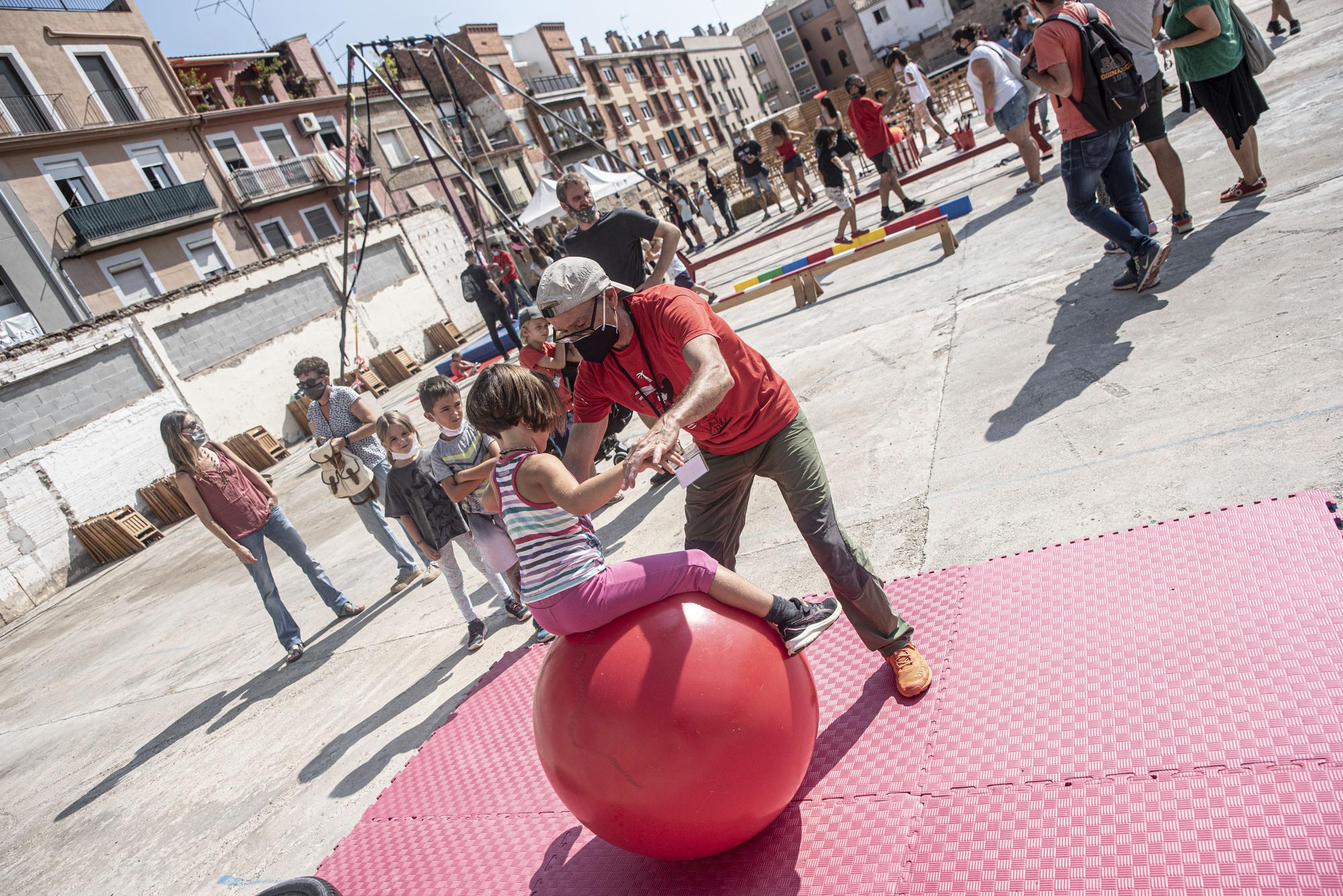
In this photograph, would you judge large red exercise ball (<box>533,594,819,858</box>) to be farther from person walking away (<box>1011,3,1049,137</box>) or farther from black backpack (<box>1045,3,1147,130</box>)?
person walking away (<box>1011,3,1049,137</box>)

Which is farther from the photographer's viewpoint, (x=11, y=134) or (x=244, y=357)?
(x=11, y=134)

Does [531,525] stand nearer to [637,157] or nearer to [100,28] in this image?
[100,28]

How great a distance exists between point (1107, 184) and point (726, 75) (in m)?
78.6

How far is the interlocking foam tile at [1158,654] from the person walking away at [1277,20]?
11.6m

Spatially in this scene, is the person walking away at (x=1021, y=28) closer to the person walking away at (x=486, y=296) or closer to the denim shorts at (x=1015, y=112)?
the denim shorts at (x=1015, y=112)

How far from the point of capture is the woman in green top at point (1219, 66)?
595cm

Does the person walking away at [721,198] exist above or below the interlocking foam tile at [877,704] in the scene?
above

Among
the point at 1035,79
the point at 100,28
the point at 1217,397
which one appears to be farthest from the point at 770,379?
the point at 100,28

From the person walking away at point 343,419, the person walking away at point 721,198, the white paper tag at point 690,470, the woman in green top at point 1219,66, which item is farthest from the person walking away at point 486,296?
the white paper tag at point 690,470

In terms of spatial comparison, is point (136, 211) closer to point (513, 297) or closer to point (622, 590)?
point (513, 297)

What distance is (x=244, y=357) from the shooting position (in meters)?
21.7

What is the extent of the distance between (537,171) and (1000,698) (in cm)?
5110

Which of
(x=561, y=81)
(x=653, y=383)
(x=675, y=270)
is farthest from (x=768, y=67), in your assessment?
(x=653, y=383)

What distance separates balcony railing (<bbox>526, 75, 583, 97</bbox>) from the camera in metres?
54.6
